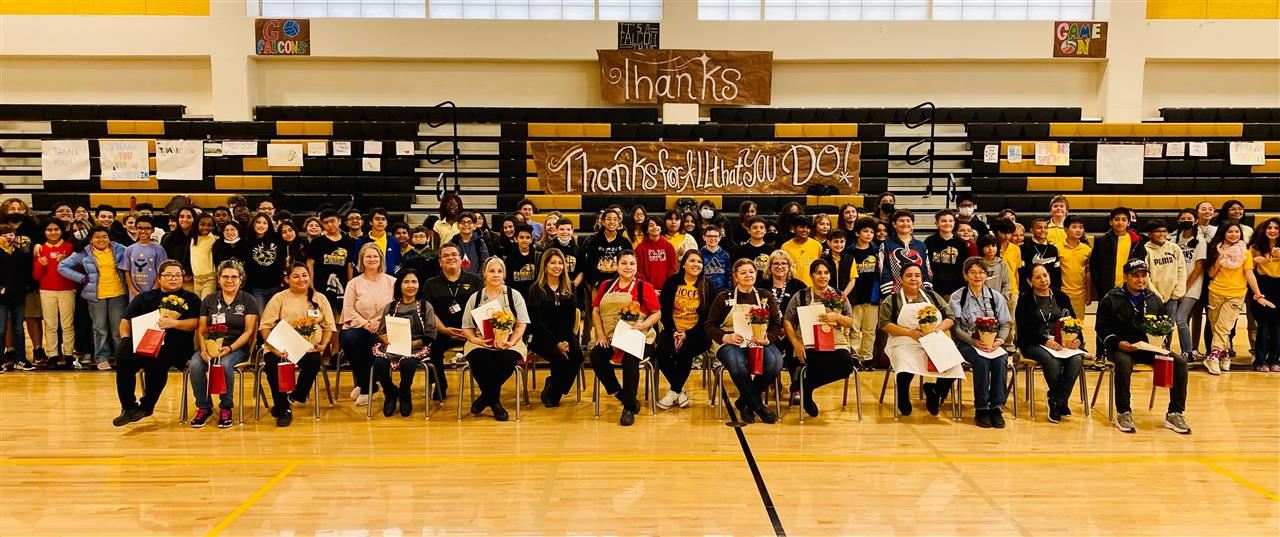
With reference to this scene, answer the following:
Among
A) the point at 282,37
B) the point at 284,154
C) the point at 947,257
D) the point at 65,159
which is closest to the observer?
the point at 947,257

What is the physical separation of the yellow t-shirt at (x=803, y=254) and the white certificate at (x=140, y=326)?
15.9 feet

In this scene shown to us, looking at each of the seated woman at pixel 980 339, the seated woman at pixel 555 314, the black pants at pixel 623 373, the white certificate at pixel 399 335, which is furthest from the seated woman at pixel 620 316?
the seated woman at pixel 980 339

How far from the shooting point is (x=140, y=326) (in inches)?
219

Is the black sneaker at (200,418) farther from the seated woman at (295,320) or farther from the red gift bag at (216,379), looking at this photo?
the seated woman at (295,320)

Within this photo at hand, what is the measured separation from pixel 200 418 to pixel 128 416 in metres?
0.51

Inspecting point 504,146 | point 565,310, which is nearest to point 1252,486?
point 565,310

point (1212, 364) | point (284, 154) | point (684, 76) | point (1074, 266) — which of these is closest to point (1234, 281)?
point (1212, 364)

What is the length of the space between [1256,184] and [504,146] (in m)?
11.9

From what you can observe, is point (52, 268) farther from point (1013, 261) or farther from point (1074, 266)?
point (1074, 266)

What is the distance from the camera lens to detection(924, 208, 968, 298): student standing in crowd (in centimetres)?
680

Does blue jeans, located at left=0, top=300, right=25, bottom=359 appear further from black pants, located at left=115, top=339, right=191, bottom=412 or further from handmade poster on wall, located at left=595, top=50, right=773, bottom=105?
handmade poster on wall, located at left=595, top=50, right=773, bottom=105

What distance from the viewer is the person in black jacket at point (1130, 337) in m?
5.56

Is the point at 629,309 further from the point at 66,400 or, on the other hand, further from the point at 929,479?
the point at 66,400

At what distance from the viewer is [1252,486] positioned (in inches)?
179
